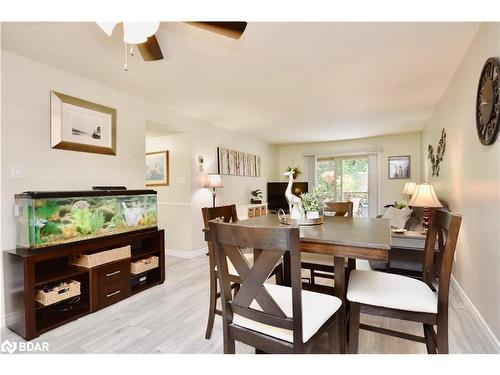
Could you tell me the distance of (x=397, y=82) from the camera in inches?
116

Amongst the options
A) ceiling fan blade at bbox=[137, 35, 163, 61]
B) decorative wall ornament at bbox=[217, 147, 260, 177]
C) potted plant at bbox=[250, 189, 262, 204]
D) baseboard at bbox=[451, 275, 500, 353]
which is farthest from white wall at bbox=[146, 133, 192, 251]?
baseboard at bbox=[451, 275, 500, 353]

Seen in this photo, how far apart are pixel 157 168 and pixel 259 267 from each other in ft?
Result: 12.9

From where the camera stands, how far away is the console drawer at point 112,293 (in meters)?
2.42

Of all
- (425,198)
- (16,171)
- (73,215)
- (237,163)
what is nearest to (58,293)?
(73,215)

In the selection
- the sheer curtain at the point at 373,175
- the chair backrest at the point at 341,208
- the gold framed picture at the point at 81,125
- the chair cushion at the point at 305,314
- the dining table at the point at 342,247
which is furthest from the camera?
the sheer curtain at the point at 373,175

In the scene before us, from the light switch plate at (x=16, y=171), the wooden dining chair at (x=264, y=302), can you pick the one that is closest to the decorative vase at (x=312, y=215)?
the wooden dining chair at (x=264, y=302)

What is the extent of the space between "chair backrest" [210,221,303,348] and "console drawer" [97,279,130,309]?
5.70 feet

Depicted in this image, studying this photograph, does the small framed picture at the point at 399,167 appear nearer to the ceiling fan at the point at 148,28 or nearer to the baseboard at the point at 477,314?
the baseboard at the point at 477,314

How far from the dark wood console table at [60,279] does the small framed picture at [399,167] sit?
5.44 meters
